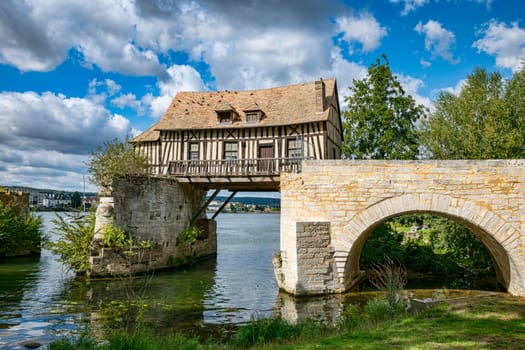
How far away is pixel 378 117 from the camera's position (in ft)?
64.7

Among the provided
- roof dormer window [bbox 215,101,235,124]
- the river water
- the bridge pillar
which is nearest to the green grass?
the river water

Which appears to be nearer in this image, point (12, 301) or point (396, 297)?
point (396, 297)

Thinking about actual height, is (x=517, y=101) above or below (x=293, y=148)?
above

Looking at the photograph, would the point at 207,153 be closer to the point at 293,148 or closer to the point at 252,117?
the point at 252,117

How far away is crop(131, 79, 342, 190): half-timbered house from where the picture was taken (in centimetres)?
1603

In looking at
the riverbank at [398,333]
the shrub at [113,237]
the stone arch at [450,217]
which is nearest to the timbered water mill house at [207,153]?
the shrub at [113,237]

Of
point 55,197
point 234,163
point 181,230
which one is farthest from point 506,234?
point 55,197

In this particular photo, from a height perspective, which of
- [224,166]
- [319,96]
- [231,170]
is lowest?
[231,170]

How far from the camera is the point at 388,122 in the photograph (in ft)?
63.8

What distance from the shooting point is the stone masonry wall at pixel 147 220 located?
44.6 feet

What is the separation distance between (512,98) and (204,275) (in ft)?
49.3

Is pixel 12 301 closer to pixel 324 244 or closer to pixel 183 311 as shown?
pixel 183 311

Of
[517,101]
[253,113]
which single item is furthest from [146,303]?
[517,101]

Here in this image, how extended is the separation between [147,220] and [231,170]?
4.11 m
